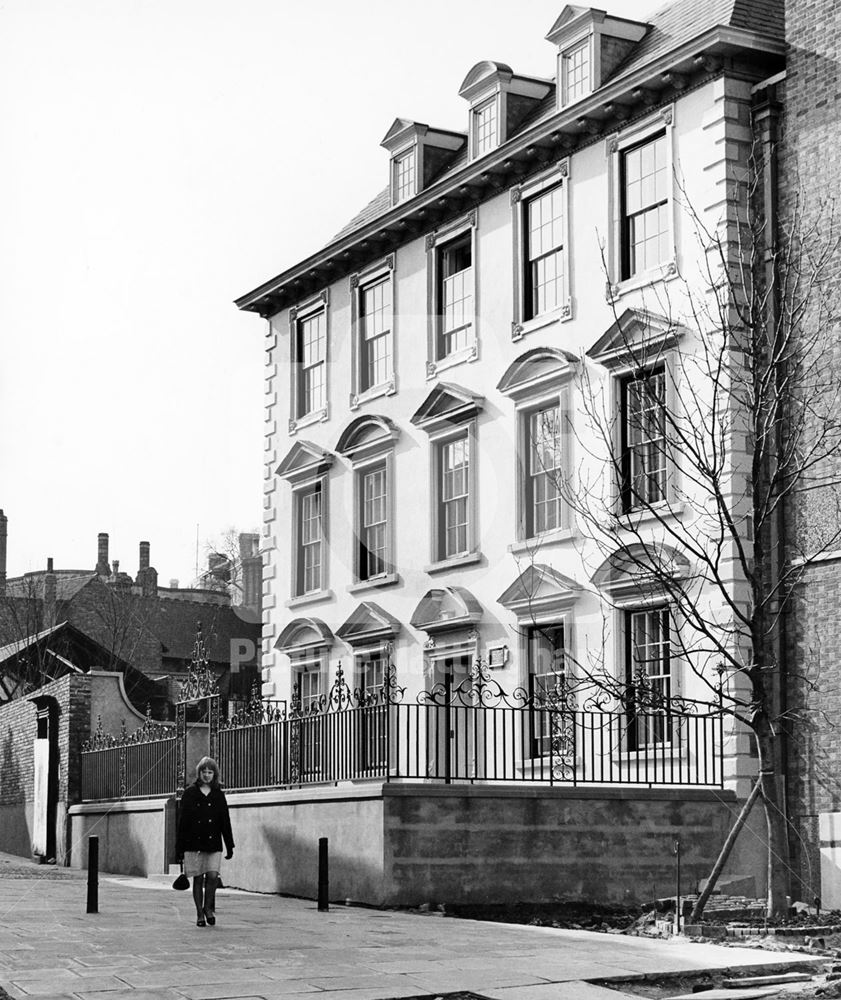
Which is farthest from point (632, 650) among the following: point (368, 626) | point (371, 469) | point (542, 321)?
point (371, 469)

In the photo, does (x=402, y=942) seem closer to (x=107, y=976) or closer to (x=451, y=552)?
(x=107, y=976)

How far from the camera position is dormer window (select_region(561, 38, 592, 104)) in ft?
84.2

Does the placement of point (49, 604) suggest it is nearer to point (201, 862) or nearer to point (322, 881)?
point (322, 881)

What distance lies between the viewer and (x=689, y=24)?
2478 centimetres

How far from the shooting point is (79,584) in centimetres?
7962

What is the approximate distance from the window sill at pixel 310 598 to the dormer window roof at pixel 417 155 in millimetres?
7366

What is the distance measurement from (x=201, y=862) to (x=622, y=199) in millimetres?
12149

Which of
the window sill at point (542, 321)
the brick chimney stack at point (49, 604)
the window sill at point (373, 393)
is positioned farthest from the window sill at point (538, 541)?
the brick chimney stack at point (49, 604)

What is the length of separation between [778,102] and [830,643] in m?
7.39

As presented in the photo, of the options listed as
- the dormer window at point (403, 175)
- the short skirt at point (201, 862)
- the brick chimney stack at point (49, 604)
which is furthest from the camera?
the brick chimney stack at point (49, 604)

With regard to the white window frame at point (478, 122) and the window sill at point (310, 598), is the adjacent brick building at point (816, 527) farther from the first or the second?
the window sill at point (310, 598)

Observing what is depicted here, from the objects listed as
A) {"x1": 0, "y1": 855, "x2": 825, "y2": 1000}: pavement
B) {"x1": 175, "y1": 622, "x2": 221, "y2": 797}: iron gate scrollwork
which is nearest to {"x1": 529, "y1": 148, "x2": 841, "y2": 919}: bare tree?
{"x1": 0, "y1": 855, "x2": 825, "y2": 1000}: pavement

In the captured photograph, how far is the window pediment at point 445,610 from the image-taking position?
26328 mm

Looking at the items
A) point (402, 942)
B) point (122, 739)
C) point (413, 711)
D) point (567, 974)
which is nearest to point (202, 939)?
point (402, 942)
